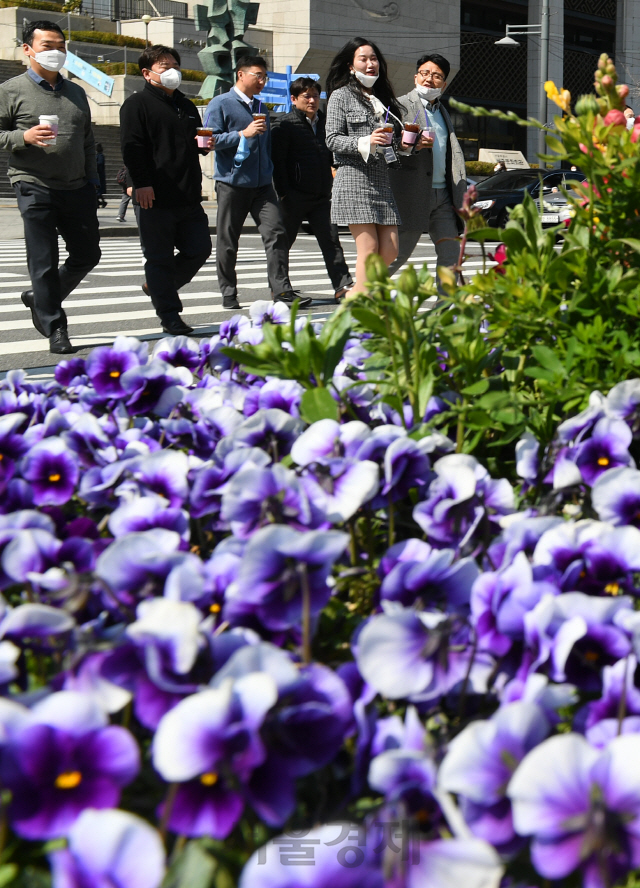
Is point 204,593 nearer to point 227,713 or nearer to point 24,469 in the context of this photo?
point 227,713

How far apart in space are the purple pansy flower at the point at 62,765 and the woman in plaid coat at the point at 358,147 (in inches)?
231

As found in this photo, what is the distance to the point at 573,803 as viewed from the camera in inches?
41.2

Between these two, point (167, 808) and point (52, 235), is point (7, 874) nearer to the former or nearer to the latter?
point (167, 808)

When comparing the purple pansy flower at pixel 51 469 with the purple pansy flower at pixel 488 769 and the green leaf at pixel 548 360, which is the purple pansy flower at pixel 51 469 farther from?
the purple pansy flower at pixel 488 769

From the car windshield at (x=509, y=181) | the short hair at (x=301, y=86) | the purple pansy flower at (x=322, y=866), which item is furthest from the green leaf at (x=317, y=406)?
the car windshield at (x=509, y=181)

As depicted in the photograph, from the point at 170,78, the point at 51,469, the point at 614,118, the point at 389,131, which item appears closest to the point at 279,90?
the point at 170,78

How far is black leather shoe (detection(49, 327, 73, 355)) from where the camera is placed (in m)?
6.71

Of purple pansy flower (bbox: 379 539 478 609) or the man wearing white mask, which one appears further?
the man wearing white mask

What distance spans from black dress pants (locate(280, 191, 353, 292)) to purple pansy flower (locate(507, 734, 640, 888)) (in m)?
8.41

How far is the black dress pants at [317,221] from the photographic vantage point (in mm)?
9281

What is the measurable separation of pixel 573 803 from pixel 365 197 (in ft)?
20.1

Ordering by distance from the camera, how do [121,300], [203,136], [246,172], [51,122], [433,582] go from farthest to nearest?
[121,300]
[246,172]
[203,136]
[51,122]
[433,582]

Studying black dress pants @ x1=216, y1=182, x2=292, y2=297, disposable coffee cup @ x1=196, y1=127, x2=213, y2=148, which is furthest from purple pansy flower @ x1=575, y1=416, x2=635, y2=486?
black dress pants @ x1=216, y1=182, x2=292, y2=297

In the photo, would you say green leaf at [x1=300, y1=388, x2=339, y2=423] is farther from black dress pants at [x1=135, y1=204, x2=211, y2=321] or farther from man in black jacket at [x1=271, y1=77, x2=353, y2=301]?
man in black jacket at [x1=271, y1=77, x2=353, y2=301]
